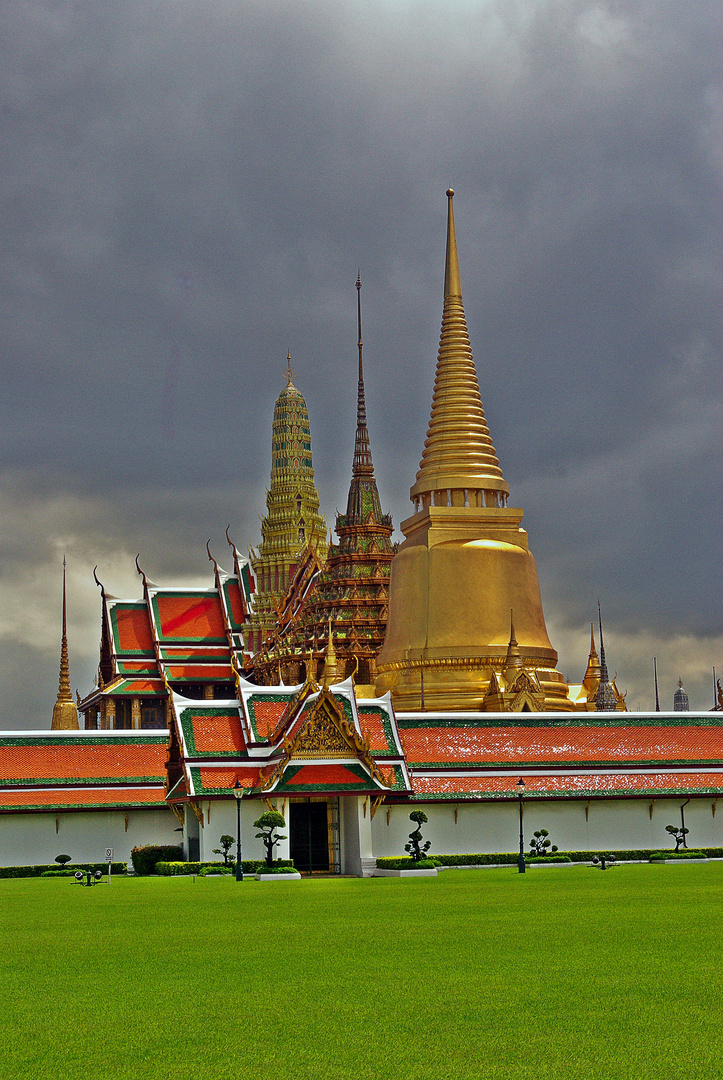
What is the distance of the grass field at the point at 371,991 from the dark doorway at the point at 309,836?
11.2 m

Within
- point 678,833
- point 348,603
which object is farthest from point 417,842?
point 348,603

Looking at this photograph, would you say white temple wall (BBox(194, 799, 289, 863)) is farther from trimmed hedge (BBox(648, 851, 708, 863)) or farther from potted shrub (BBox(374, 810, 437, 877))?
trimmed hedge (BBox(648, 851, 708, 863))

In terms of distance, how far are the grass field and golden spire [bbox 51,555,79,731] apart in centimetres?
4187

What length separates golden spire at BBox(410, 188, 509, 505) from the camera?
165 feet

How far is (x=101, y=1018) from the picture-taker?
29.6 feet

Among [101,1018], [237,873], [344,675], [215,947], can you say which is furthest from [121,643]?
[101,1018]

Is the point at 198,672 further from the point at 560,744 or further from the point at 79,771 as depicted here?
the point at 560,744

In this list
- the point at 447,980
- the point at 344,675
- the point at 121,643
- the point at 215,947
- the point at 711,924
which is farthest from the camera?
the point at 121,643

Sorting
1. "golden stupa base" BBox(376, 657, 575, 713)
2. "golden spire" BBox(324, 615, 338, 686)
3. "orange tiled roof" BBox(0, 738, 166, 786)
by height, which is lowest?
"orange tiled roof" BBox(0, 738, 166, 786)

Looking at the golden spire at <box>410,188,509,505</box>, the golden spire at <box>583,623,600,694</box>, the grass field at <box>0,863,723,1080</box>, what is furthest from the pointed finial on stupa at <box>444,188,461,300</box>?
the grass field at <box>0,863,723,1080</box>

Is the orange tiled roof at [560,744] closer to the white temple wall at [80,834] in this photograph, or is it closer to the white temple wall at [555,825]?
the white temple wall at [555,825]

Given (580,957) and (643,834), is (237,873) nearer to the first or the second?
(643,834)

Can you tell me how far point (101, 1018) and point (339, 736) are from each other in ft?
65.2

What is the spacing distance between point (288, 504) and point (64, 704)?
2710 cm
